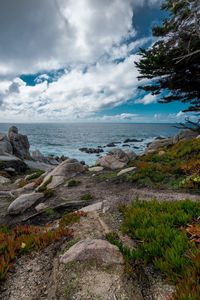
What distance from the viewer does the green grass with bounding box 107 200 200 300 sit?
3186mm

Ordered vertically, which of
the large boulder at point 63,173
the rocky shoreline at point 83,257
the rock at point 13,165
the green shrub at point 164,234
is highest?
the green shrub at point 164,234

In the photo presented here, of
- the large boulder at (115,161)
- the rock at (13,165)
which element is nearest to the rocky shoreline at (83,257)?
the large boulder at (115,161)

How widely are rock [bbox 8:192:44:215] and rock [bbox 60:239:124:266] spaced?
5.24 meters

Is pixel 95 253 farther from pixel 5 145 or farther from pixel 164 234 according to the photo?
pixel 5 145

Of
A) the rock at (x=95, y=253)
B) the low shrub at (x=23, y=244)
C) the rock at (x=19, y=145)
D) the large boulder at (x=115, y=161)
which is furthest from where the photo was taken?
the rock at (x=19, y=145)

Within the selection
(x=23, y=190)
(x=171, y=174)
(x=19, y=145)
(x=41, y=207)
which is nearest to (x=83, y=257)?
(x=41, y=207)

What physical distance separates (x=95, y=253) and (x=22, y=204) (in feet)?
20.1

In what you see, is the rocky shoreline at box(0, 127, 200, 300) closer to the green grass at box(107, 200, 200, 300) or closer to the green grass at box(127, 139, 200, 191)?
the green grass at box(107, 200, 200, 300)

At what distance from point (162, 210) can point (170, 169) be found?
591 centimetres

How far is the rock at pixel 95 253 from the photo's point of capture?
4.11 m

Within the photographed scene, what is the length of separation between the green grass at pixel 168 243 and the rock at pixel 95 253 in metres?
0.19

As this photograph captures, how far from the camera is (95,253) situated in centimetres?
426

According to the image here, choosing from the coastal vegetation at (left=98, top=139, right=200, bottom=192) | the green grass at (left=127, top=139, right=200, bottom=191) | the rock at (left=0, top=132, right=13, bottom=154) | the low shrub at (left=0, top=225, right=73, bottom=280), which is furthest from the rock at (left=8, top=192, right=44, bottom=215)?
the rock at (left=0, top=132, right=13, bottom=154)

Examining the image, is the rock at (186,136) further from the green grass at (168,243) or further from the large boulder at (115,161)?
the green grass at (168,243)
